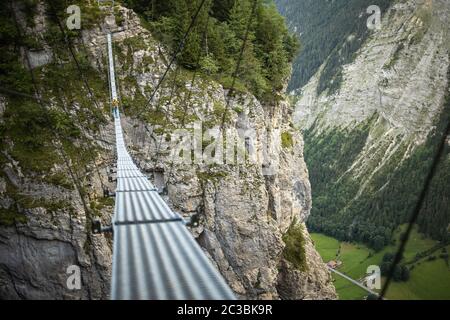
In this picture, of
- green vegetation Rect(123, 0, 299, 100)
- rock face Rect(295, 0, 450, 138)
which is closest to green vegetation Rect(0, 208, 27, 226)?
green vegetation Rect(123, 0, 299, 100)

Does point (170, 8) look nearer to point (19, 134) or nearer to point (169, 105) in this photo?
point (169, 105)

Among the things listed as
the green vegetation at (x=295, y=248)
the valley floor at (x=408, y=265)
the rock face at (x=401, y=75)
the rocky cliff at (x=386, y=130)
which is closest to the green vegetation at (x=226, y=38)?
the green vegetation at (x=295, y=248)

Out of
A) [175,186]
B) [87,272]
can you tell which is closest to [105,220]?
[87,272]

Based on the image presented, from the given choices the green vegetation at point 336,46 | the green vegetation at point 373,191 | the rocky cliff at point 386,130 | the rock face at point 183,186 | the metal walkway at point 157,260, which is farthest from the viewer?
the green vegetation at point 336,46

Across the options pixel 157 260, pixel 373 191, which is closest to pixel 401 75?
pixel 373 191

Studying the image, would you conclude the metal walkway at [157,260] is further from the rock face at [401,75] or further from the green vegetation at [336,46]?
the green vegetation at [336,46]

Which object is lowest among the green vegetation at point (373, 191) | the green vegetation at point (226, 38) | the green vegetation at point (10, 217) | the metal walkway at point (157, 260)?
the green vegetation at point (373, 191)

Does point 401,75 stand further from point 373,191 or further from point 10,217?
point 10,217
